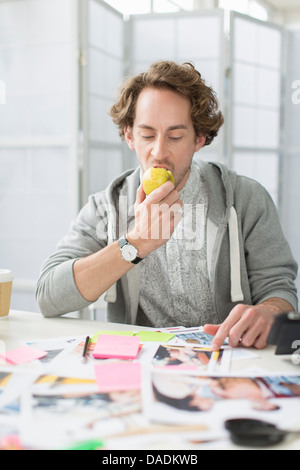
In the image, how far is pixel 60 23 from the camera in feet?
Result: 7.36

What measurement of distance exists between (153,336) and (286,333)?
29 centimetres

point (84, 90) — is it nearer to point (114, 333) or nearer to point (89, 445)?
point (114, 333)

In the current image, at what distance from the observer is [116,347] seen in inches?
36.7

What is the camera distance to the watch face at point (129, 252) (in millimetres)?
1157

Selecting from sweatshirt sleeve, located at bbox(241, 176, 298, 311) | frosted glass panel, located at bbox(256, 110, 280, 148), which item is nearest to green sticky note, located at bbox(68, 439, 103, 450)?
sweatshirt sleeve, located at bbox(241, 176, 298, 311)

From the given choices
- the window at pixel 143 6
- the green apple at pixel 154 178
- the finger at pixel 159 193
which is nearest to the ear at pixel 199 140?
the green apple at pixel 154 178

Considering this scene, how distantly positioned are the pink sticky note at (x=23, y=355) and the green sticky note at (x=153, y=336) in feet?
0.67

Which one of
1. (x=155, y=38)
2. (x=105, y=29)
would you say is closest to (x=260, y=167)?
(x=155, y=38)

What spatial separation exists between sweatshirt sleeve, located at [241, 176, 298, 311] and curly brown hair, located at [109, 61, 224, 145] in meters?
0.24

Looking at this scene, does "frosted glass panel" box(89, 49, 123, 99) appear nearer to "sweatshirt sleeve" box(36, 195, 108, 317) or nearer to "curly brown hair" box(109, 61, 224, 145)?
"curly brown hair" box(109, 61, 224, 145)

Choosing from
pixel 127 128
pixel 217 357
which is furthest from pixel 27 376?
pixel 127 128

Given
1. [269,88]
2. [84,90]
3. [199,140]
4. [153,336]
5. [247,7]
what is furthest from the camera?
[247,7]

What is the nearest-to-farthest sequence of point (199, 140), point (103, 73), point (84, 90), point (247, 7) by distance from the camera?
point (199, 140) → point (84, 90) → point (103, 73) → point (247, 7)

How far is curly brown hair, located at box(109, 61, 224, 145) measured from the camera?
1395mm
